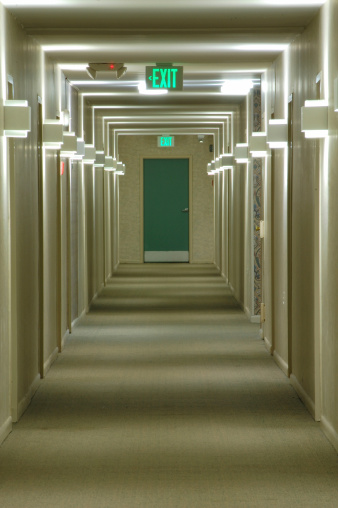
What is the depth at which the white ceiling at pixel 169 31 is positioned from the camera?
5715 millimetres

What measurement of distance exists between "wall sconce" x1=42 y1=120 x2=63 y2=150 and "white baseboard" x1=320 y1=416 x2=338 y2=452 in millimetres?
3107

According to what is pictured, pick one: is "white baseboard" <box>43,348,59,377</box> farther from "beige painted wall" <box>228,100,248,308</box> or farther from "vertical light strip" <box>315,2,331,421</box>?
"beige painted wall" <box>228,100,248,308</box>

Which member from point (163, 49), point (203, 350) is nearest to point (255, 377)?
point (203, 350)

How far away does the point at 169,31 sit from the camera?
6.59 m

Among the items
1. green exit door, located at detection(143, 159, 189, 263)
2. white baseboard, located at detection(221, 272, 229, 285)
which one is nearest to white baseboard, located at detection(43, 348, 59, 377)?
white baseboard, located at detection(221, 272, 229, 285)

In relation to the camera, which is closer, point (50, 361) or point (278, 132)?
point (278, 132)

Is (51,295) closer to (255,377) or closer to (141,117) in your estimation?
(255,377)

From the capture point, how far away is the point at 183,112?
45.8 ft

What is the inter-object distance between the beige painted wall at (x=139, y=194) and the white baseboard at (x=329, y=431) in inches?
620

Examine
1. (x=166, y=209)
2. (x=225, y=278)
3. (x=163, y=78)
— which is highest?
(x=163, y=78)

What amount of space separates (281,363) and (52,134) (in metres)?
2.66

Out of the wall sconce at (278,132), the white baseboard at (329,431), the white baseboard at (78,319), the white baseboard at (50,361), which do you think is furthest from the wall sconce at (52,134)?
the white baseboard at (78,319)

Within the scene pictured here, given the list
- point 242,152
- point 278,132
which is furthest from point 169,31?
point 242,152

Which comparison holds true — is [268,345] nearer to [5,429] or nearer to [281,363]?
[281,363]
